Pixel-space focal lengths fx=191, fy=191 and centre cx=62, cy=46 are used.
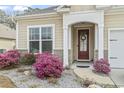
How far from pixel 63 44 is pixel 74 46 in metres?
1.69

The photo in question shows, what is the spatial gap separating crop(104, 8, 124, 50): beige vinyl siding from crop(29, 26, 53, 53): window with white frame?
3556 millimetres

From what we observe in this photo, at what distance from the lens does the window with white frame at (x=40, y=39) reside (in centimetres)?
1252

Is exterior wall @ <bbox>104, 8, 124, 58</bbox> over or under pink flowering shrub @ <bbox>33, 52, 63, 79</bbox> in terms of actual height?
over

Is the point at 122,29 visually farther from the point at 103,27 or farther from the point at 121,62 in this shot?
the point at 121,62

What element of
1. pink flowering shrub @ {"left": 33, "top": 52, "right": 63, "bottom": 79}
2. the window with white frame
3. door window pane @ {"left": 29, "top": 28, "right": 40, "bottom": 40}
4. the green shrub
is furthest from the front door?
pink flowering shrub @ {"left": 33, "top": 52, "right": 63, "bottom": 79}

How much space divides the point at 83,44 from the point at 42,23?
3121 mm

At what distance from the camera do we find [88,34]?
12938 mm

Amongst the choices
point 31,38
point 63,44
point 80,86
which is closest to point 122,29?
point 63,44

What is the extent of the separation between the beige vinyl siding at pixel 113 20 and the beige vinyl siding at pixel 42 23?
9.28 feet

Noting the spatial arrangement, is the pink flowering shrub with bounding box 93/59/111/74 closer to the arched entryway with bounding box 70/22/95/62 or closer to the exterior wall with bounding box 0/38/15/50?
the arched entryway with bounding box 70/22/95/62

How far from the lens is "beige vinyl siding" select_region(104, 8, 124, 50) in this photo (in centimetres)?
1070

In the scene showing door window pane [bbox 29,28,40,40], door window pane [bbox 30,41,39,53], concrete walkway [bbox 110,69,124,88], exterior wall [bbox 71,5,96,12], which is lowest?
concrete walkway [bbox 110,69,124,88]

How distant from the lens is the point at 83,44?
13102 mm
